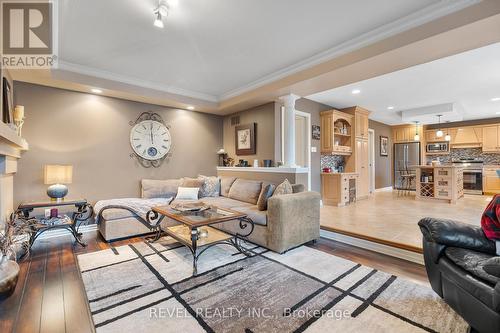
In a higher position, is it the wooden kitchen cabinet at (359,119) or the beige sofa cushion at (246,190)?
the wooden kitchen cabinet at (359,119)

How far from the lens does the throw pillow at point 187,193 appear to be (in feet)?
14.3

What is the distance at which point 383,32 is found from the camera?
259 centimetres

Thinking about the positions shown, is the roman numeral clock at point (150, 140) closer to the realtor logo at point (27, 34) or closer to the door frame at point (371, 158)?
the realtor logo at point (27, 34)

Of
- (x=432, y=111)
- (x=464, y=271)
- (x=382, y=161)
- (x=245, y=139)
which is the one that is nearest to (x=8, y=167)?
(x=245, y=139)

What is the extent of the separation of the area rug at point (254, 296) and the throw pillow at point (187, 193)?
159 cm

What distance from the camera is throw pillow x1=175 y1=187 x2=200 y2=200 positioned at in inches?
172

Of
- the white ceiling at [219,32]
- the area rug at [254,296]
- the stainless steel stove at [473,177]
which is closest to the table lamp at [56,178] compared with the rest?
the area rug at [254,296]

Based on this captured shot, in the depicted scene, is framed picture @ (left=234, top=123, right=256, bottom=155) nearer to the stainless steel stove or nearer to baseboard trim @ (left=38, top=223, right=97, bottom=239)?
baseboard trim @ (left=38, top=223, right=97, bottom=239)

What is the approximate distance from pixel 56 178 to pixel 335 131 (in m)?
5.74

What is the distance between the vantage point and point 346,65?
294 centimetres

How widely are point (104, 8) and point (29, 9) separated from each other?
2.27ft

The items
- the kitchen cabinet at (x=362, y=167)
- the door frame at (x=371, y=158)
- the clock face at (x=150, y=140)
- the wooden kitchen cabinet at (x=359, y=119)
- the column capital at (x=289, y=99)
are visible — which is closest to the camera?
the column capital at (x=289, y=99)

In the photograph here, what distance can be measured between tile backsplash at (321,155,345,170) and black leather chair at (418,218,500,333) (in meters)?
4.09

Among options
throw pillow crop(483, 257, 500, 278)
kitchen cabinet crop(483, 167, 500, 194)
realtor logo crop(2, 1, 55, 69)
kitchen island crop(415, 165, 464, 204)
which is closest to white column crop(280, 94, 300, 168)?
throw pillow crop(483, 257, 500, 278)
